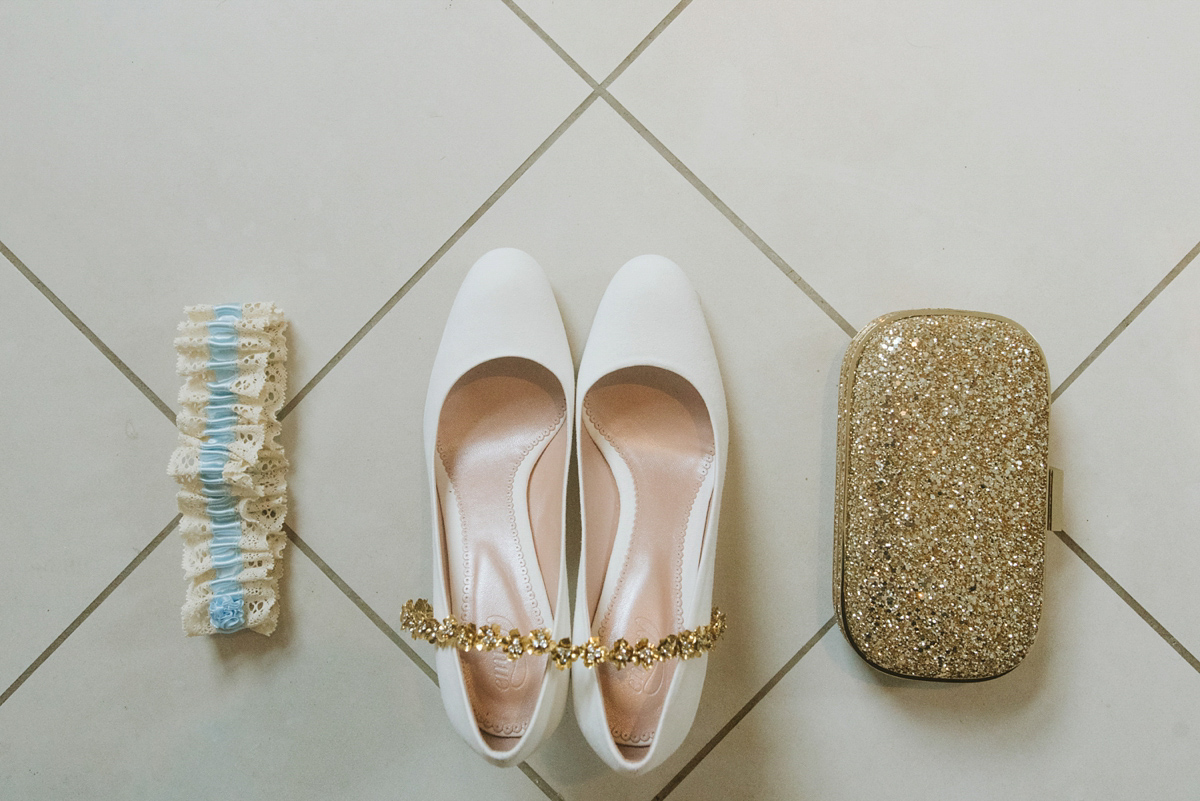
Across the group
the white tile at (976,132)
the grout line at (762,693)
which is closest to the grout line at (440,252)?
the white tile at (976,132)

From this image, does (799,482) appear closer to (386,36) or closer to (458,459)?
(458,459)

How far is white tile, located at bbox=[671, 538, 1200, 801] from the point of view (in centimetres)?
64

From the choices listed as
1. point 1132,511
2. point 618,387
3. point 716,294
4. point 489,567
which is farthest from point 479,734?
point 1132,511

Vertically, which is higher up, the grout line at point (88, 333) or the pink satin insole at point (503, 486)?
the pink satin insole at point (503, 486)

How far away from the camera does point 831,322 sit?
631mm

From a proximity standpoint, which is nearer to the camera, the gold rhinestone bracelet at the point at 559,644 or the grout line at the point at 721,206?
the gold rhinestone bracelet at the point at 559,644

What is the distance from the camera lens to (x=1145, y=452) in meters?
0.63

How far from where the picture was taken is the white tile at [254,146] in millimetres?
635

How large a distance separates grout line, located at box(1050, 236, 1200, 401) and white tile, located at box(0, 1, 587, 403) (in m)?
0.52

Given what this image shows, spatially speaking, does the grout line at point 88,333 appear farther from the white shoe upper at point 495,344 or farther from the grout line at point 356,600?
the white shoe upper at point 495,344

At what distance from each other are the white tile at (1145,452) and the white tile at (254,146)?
550 millimetres

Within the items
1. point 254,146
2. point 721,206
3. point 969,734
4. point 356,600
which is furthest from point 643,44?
point 969,734

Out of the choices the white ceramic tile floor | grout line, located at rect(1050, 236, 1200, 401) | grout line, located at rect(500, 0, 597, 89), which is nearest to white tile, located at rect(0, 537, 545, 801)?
the white ceramic tile floor

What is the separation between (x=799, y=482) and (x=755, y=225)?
0.24 meters
